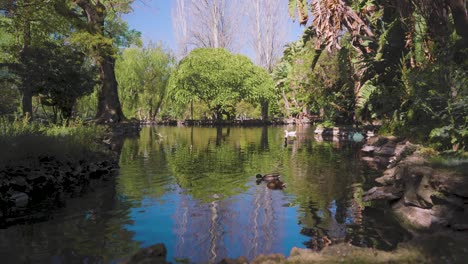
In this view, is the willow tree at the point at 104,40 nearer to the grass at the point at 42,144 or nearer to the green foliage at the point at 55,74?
the green foliage at the point at 55,74

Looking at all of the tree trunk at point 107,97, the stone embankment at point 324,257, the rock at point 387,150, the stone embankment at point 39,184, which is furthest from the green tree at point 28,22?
the rock at point 387,150

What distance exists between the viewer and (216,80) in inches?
2352

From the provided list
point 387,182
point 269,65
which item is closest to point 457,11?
point 387,182

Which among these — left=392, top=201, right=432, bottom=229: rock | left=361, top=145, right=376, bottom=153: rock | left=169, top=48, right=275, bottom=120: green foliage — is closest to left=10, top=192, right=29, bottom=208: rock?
left=392, top=201, right=432, bottom=229: rock

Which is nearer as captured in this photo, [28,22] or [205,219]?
[205,219]

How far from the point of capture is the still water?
24.3 feet

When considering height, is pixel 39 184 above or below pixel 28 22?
below

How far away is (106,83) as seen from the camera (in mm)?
38312

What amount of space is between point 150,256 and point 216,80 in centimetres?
5451

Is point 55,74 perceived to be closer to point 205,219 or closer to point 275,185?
point 275,185

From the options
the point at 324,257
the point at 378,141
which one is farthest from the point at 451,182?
the point at 378,141

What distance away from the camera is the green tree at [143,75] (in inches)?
2372

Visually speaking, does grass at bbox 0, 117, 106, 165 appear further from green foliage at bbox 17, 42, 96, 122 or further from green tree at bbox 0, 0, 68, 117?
green foliage at bbox 17, 42, 96, 122

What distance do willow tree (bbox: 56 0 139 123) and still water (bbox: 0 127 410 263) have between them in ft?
43.5
